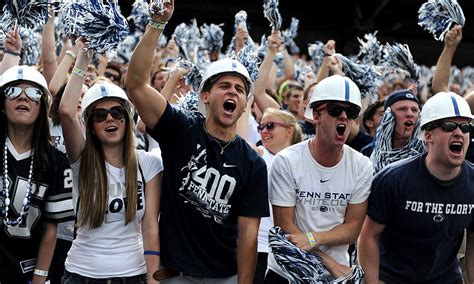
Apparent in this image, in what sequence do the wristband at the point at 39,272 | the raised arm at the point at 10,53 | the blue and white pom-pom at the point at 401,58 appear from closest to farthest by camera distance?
the wristband at the point at 39,272 → the raised arm at the point at 10,53 → the blue and white pom-pom at the point at 401,58

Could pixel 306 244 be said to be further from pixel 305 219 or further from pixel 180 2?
pixel 180 2

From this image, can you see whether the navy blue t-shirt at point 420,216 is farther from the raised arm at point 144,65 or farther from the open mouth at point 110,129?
the open mouth at point 110,129

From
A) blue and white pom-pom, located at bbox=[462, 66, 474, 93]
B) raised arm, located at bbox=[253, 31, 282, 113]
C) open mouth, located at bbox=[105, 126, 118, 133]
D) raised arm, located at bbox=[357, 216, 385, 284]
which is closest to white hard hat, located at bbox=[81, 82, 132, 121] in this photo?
open mouth, located at bbox=[105, 126, 118, 133]

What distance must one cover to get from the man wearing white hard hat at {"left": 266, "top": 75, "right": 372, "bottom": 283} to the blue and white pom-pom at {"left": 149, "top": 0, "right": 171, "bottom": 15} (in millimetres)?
1064

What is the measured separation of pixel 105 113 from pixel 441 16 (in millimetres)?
3232

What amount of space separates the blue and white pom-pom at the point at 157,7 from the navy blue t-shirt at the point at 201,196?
54 centimetres

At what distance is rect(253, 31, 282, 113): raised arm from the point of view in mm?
6884

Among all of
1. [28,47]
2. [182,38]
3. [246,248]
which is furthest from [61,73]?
[182,38]

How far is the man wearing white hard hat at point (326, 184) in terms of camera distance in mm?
4270

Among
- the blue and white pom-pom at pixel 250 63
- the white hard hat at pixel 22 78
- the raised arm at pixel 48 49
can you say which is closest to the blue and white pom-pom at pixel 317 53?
the blue and white pom-pom at pixel 250 63

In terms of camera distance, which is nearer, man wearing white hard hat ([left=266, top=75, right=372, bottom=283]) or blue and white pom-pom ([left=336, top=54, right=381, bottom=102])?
man wearing white hard hat ([left=266, top=75, right=372, bottom=283])

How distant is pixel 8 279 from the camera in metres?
4.33

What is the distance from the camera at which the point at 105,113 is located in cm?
434

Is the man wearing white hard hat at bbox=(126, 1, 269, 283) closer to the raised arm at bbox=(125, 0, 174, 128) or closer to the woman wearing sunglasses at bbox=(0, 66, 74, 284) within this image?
the raised arm at bbox=(125, 0, 174, 128)
